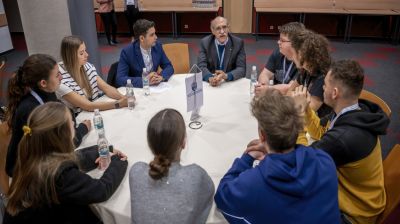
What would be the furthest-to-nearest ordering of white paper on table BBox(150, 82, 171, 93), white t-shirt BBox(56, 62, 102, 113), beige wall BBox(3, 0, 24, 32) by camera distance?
beige wall BBox(3, 0, 24, 32), white paper on table BBox(150, 82, 171, 93), white t-shirt BBox(56, 62, 102, 113)

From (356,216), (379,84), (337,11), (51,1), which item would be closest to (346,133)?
(356,216)

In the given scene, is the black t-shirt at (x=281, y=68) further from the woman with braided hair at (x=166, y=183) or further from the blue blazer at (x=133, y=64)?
the woman with braided hair at (x=166, y=183)

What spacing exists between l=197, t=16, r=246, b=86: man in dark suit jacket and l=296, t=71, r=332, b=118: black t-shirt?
2.96ft

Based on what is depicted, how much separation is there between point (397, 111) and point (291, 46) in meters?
2.54

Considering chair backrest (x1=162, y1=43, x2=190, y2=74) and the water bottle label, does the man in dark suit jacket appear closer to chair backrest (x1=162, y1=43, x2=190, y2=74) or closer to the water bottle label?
chair backrest (x1=162, y1=43, x2=190, y2=74)

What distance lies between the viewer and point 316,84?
259cm

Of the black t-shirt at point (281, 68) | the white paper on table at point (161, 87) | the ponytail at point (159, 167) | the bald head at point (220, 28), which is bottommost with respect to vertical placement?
the white paper on table at point (161, 87)

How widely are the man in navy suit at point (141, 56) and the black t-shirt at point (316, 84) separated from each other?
4.31ft

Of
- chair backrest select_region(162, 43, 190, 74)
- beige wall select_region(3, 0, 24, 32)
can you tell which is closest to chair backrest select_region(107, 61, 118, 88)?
chair backrest select_region(162, 43, 190, 74)

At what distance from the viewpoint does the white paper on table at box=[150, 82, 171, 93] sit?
3.17 meters

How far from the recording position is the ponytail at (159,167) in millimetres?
1478

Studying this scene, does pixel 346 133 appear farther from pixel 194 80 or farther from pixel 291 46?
pixel 291 46

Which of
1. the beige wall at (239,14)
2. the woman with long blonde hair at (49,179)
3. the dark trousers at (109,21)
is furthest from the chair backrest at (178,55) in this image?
the beige wall at (239,14)

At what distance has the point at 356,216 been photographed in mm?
1897
